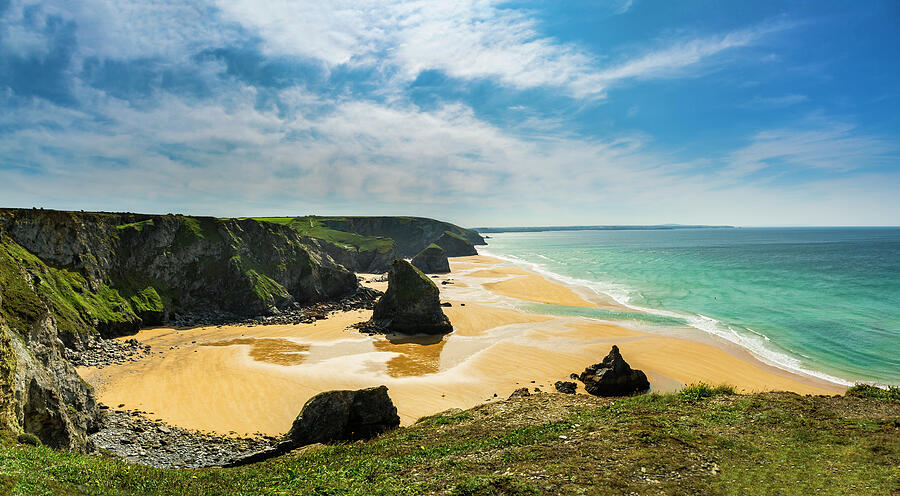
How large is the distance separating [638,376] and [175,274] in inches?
2583

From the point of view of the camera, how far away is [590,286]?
90938 millimetres

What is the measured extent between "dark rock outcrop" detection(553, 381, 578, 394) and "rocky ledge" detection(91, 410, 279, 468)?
22721 millimetres

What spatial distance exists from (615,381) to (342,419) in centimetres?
2317

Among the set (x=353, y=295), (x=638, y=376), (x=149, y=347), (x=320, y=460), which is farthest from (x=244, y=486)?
(x=353, y=295)

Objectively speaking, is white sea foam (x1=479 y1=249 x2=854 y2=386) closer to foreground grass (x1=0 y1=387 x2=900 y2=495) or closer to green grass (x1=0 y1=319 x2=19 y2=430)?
foreground grass (x1=0 y1=387 x2=900 y2=495)

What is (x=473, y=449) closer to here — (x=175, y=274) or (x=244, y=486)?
(x=244, y=486)

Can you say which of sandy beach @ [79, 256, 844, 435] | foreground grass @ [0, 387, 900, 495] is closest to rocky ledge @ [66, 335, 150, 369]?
sandy beach @ [79, 256, 844, 435]

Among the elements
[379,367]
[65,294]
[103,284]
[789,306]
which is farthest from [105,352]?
[789,306]

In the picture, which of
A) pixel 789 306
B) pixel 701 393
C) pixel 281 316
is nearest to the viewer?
pixel 701 393

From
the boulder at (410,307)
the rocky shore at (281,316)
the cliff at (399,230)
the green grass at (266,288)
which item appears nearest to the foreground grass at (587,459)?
the boulder at (410,307)

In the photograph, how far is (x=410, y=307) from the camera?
2008 inches

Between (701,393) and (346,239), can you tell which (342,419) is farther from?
(346,239)

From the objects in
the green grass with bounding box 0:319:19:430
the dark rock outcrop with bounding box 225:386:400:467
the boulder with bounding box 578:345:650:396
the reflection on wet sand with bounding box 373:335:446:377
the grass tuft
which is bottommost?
the reflection on wet sand with bounding box 373:335:446:377

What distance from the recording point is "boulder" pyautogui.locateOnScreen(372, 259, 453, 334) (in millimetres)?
50656
